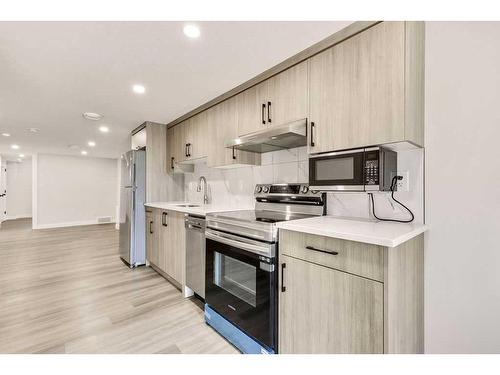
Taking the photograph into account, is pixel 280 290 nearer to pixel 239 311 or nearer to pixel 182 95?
pixel 239 311

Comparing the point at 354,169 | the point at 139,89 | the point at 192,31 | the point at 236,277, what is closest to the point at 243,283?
the point at 236,277

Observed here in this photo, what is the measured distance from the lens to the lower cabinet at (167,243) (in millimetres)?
2535

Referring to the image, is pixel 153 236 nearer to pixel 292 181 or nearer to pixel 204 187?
pixel 204 187

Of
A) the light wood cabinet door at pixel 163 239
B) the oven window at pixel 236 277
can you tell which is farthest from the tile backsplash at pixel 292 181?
the oven window at pixel 236 277

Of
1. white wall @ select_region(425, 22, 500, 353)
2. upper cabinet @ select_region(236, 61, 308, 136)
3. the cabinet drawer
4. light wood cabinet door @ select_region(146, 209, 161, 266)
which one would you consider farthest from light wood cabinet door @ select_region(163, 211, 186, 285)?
white wall @ select_region(425, 22, 500, 353)

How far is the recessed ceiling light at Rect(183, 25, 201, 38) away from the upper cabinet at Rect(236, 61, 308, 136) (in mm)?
685

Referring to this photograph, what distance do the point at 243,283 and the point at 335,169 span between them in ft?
3.41

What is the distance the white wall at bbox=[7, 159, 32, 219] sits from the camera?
27.0ft

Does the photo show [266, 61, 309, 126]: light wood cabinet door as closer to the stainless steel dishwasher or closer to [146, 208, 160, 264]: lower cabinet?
the stainless steel dishwasher

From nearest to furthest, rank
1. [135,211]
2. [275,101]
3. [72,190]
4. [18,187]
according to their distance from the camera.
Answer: [275,101]
[135,211]
[72,190]
[18,187]

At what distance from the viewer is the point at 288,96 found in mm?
1793
